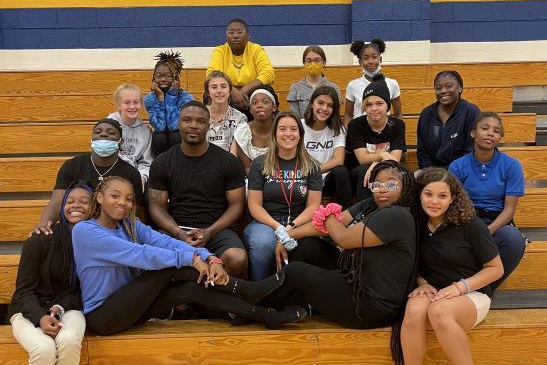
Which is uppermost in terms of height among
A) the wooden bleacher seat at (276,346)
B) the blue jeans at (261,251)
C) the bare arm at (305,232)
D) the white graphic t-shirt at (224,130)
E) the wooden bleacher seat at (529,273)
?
the white graphic t-shirt at (224,130)

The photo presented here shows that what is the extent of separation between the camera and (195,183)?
3299 mm

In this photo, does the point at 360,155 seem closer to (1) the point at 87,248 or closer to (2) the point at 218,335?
(2) the point at 218,335

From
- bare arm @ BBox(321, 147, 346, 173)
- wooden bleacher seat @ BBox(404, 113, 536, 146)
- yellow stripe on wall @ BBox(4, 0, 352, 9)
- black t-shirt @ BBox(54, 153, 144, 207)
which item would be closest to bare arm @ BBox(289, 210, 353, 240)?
bare arm @ BBox(321, 147, 346, 173)

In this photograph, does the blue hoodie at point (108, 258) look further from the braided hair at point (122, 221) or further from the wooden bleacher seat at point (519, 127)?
the wooden bleacher seat at point (519, 127)

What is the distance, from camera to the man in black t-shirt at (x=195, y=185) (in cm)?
330

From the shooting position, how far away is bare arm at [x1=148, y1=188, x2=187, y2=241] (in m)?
3.20

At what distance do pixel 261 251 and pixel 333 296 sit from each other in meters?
0.53

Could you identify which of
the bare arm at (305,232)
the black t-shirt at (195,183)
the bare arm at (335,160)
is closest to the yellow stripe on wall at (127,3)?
Result: the bare arm at (335,160)

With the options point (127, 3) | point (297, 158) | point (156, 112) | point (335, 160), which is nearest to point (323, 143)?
point (335, 160)

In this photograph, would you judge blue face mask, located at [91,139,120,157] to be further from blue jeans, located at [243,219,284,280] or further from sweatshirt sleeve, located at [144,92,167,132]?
blue jeans, located at [243,219,284,280]

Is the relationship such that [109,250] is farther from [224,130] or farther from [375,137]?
[375,137]

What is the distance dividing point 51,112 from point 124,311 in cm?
285

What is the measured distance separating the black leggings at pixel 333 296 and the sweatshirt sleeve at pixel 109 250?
2.00ft

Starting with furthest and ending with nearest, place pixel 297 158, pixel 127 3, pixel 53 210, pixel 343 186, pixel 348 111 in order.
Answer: pixel 127 3
pixel 348 111
pixel 343 186
pixel 297 158
pixel 53 210
